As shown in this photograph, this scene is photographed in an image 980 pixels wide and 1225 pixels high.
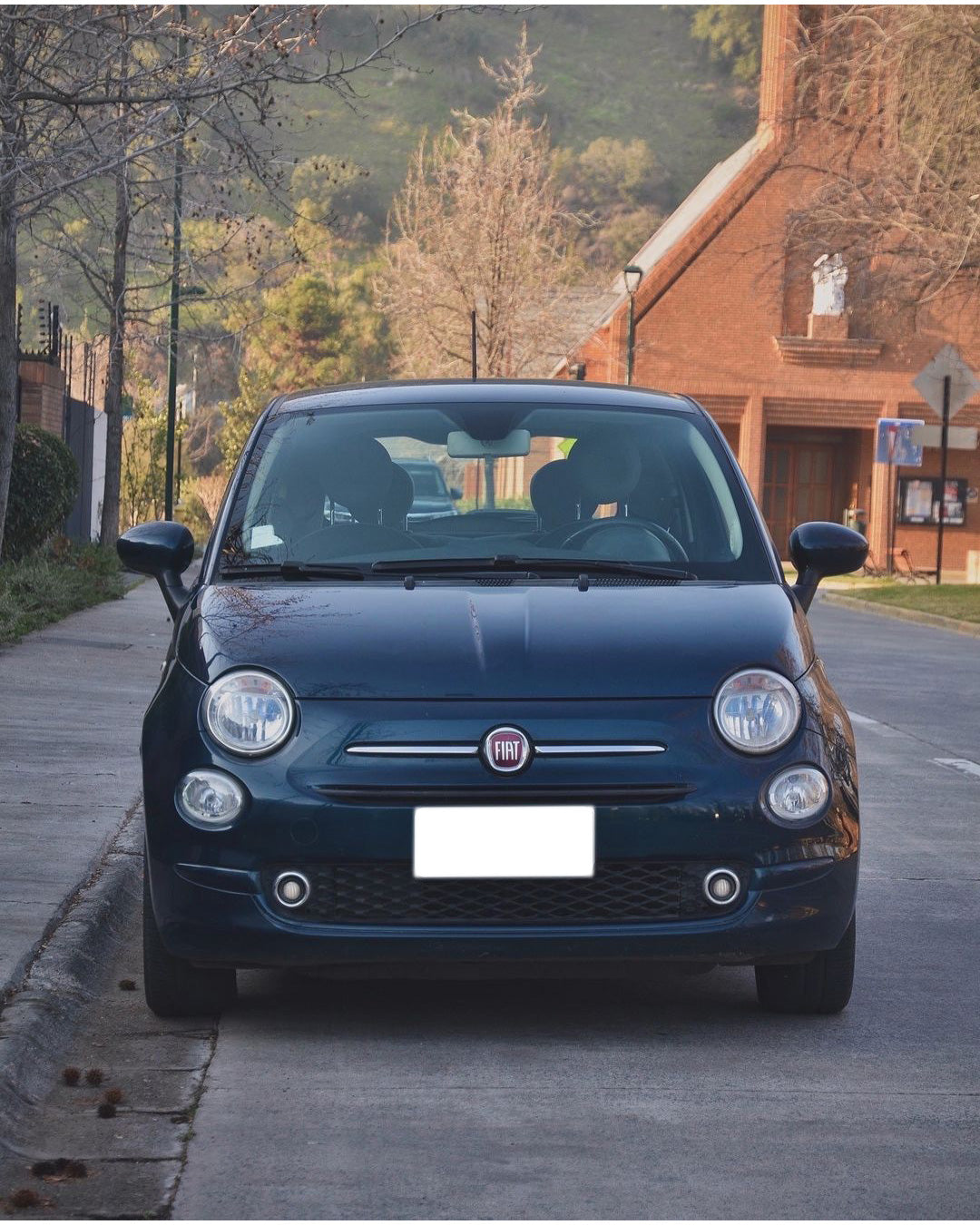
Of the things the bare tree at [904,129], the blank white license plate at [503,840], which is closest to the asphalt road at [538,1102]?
the blank white license plate at [503,840]

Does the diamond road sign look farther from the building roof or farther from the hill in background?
the hill in background

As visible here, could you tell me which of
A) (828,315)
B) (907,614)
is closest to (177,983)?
(907,614)

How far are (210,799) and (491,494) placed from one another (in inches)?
67.9

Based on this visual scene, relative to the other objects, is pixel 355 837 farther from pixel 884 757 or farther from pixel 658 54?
pixel 658 54

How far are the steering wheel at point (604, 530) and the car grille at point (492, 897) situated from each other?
1300 mm

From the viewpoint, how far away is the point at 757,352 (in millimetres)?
47469

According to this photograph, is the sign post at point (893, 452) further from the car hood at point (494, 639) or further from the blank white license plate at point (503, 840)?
the blank white license plate at point (503, 840)

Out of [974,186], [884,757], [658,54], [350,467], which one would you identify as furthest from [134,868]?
[658,54]

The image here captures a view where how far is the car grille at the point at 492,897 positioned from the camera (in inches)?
195

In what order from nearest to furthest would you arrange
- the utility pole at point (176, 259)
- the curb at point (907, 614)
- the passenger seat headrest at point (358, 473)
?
the passenger seat headrest at point (358, 473) < the utility pole at point (176, 259) < the curb at point (907, 614)

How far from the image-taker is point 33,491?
21.4m

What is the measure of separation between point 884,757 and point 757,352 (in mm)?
36725

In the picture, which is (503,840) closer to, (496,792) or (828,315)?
(496,792)

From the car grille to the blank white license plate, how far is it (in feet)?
0.23
